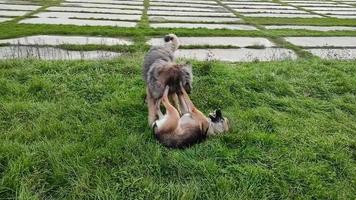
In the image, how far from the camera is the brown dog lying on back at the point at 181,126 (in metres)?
3.32

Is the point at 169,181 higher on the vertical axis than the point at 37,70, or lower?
lower

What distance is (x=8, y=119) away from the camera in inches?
146

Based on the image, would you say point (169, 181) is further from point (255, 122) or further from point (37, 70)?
point (37, 70)

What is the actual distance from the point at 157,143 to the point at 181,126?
26 centimetres

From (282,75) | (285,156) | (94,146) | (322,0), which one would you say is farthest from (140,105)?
(322,0)

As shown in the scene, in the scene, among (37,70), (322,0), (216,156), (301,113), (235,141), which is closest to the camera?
(216,156)

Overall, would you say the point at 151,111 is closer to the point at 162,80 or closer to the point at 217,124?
the point at 162,80

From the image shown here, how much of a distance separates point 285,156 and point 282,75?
6.83 feet

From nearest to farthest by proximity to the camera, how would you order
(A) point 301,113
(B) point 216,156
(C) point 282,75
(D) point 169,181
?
(D) point 169,181 < (B) point 216,156 < (A) point 301,113 < (C) point 282,75

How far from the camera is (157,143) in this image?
11.1 feet

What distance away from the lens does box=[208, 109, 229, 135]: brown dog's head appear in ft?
11.7

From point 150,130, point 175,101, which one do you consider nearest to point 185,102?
point 175,101

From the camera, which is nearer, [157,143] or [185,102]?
[157,143]

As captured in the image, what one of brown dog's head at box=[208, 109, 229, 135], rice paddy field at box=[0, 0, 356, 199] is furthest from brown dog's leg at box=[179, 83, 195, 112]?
rice paddy field at box=[0, 0, 356, 199]
